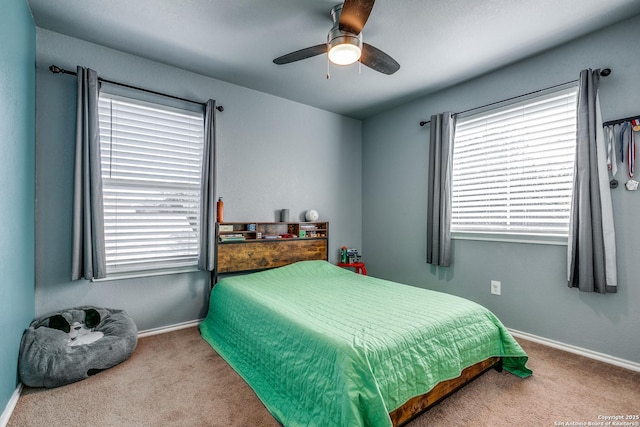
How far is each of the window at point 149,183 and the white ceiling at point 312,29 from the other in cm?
57

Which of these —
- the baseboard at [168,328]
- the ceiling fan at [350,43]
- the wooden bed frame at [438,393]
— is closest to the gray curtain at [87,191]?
the baseboard at [168,328]

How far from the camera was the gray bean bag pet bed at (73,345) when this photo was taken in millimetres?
1887

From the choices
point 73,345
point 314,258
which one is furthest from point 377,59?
point 73,345

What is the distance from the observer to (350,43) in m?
1.89

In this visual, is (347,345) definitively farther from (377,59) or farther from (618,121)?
(618,121)

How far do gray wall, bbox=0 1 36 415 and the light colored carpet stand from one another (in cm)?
34

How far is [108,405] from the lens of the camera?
5.75ft

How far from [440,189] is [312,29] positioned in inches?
79.7

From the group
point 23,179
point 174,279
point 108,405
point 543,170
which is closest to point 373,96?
point 543,170

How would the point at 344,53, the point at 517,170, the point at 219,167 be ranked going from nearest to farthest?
the point at 344,53 → the point at 517,170 → the point at 219,167

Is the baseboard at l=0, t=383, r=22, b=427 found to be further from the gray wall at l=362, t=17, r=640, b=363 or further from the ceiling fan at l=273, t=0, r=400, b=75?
the gray wall at l=362, t=17, r=640, b=363

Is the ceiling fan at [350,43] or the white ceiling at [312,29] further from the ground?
the white ceiling at [312,29]

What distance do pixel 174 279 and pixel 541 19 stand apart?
376cm

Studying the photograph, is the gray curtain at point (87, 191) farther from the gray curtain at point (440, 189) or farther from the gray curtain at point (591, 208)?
the gray curtain at point (591, 208)
